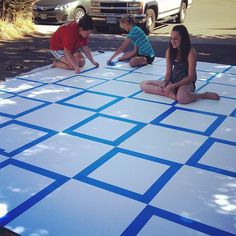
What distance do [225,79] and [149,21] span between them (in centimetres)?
554

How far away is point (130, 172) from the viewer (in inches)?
137

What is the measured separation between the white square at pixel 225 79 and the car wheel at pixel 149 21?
5.07 metres

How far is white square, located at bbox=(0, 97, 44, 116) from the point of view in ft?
16.4

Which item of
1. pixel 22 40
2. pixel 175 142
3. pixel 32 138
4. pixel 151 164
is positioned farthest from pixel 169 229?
pixel 22 40

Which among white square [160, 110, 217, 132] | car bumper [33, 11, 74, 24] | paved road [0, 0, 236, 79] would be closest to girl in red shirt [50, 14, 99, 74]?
paved road [0, 0, 236, 79]

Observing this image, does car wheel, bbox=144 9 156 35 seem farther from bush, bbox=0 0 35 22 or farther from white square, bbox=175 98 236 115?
white square, bbox=175 98 236 115

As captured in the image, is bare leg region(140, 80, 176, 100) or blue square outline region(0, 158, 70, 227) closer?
blue square outline region(0, 158, 70, 227)

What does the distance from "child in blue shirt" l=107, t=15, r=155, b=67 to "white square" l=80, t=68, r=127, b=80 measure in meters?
0.34

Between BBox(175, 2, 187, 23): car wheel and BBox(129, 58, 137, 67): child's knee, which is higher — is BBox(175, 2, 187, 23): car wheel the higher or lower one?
the higher one

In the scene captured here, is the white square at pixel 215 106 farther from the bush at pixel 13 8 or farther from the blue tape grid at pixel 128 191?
the bush at pixel 13 8

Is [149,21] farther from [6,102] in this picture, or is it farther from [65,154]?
[65,154]

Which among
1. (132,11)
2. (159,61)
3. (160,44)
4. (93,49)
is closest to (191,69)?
(159,61)

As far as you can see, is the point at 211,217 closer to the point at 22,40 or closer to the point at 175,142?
the point at 175,142

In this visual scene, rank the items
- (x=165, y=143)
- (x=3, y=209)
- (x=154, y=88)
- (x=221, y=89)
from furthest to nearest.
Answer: (x=221, y=89)
(x=154, y=88)
(x=165, y=143)
(x=3, y=209)
